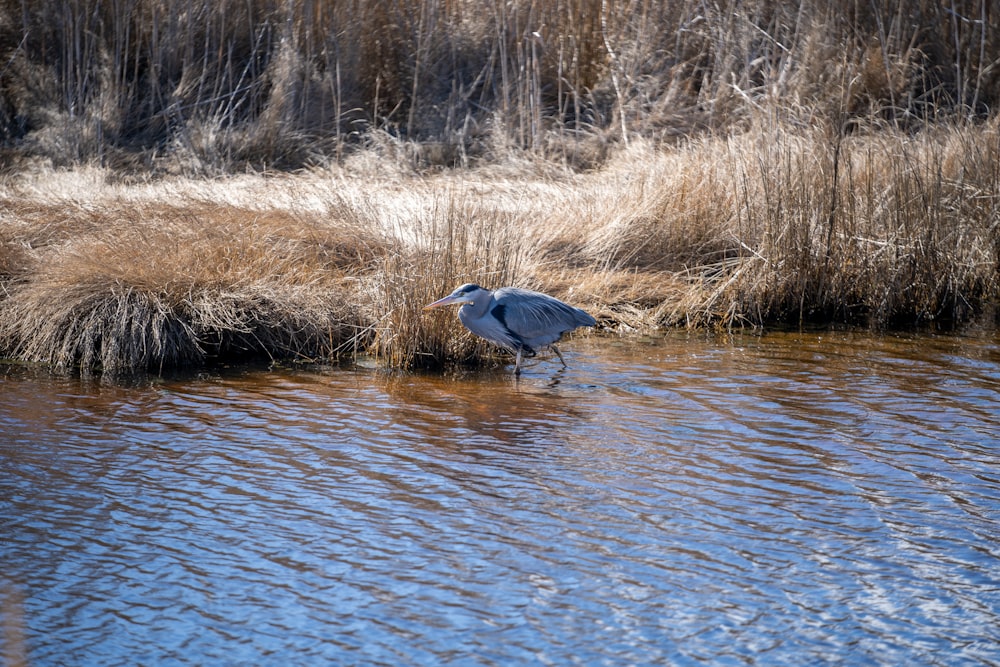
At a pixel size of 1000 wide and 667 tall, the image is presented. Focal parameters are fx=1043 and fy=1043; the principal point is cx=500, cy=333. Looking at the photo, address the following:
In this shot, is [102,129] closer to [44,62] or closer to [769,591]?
[44,62]

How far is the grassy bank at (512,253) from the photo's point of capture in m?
7.36

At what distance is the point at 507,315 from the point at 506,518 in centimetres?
235

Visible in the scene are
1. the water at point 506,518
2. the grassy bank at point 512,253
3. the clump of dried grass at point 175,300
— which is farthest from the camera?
the grassy bank at point 512,253

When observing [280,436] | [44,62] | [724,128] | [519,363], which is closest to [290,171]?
[44,62]

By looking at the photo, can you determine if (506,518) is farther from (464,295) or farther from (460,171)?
(460,171)

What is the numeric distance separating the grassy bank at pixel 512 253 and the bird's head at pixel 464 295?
34 cm

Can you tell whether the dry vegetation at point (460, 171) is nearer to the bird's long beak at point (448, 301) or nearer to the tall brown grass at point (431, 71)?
the tall brown grass at point (431, 71)

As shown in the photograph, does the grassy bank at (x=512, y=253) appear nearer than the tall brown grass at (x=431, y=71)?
Yes

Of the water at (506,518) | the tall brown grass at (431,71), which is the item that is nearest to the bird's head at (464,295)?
the water at (506,518)

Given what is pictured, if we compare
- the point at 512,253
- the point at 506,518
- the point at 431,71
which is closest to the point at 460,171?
the point at 431,71

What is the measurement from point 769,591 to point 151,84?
37.7 ft

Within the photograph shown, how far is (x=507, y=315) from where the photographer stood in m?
6.88

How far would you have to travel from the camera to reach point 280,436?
19.3ft

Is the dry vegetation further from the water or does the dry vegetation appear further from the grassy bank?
the water
